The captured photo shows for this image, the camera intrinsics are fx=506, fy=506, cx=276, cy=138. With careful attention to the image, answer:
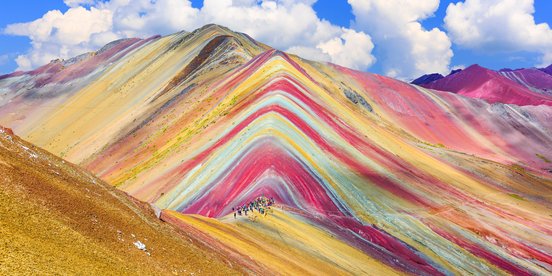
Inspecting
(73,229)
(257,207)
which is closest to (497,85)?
(257,207)

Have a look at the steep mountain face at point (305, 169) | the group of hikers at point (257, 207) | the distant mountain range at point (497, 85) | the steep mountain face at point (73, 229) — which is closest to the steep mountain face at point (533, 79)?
the distant mountain range at point (497, 85)

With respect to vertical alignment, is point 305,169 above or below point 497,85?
below

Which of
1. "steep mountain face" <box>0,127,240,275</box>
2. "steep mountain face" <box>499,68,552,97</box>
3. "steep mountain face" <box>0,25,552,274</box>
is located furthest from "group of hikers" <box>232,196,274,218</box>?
"steep mountain face" <box>499,68,552,97</box>

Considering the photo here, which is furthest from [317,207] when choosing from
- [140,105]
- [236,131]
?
[140,105]

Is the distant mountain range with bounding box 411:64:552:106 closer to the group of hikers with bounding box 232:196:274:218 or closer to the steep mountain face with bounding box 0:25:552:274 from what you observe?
the steep mountain face with bounding box 0:25:552:274

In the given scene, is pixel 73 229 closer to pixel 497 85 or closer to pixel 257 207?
pixel 257 207

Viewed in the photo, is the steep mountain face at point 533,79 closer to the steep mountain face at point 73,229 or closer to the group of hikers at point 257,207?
the group of hikers at point 257,207

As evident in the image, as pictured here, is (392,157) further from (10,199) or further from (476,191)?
(10,199)
